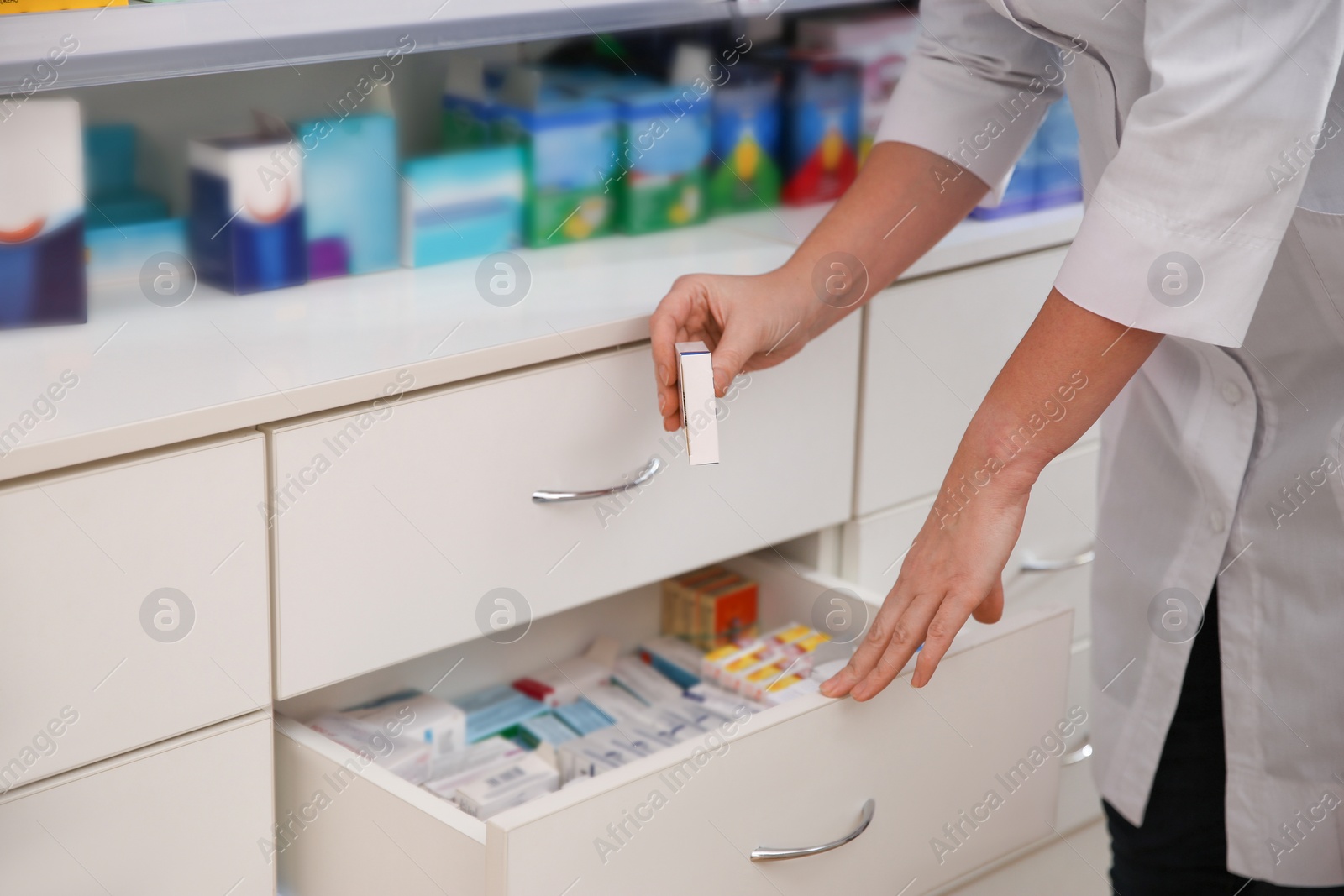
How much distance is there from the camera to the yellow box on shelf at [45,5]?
828mm

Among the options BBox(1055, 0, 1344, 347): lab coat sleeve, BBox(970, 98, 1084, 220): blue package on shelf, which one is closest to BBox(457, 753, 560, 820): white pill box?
BBox(1055, 0, 1344, 347): lab coat sleeve

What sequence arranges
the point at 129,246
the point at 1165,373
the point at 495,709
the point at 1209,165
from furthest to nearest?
the point at 495,709 < the point at 129,246 < the point at 1165,373 < the point at 1209,165

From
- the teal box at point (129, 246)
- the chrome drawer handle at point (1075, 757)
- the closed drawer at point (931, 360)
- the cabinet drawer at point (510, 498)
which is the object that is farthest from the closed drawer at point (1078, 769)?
the teal box at point (129, 246)

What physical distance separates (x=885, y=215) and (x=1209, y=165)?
1.04ft

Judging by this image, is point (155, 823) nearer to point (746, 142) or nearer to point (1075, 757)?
point (746, 142)

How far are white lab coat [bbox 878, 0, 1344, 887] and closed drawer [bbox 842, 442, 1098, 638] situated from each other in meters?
0.24

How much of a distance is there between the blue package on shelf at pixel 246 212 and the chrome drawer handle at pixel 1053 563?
74 cm

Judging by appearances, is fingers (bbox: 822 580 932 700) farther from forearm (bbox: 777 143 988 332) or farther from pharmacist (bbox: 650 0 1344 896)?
forearm (bbox: 777 143 988 332)

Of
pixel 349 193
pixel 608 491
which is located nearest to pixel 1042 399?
pixel 608 491

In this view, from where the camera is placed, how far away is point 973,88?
3.23ft

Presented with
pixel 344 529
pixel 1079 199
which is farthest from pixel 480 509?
pixel 1079 199

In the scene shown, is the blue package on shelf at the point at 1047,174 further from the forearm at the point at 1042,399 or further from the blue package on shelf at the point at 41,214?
the blue package on shelf at the point at 41,214

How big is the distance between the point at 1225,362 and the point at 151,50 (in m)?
0.70

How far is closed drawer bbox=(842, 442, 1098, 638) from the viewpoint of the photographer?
4.03 feet
